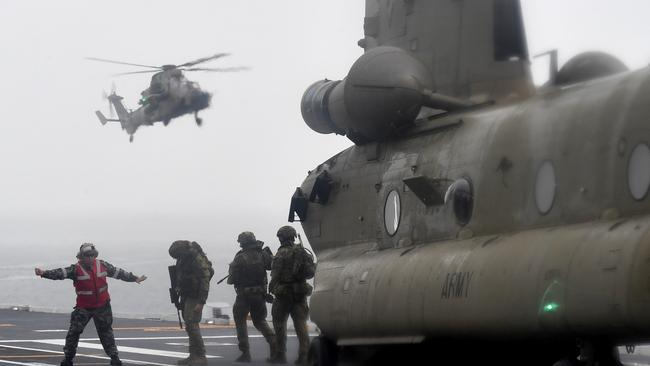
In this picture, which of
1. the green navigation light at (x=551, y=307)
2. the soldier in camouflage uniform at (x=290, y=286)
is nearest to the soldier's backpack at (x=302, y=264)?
the soldier in camouflage uniform at (x=290, y=286)

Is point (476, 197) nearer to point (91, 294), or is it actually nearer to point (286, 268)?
point (286, 268)

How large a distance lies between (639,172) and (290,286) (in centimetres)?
868

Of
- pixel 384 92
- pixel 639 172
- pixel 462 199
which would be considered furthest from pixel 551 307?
pixel 384 92

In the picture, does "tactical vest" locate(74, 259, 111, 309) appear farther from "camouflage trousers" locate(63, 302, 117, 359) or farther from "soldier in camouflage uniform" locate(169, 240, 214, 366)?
"soldier in camouflage uniform" locate(169, 240, 214, 366)

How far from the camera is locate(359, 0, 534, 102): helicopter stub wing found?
12.6m

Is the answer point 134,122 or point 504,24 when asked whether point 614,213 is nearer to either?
point 504,24

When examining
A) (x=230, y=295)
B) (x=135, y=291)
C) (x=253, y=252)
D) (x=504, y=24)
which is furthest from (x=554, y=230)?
(x=135, y=291)

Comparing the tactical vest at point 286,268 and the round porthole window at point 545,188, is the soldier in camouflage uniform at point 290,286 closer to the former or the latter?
the tactical vest at point 286,268

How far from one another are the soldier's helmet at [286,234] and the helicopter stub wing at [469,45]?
430cm

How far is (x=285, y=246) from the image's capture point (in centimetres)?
1716

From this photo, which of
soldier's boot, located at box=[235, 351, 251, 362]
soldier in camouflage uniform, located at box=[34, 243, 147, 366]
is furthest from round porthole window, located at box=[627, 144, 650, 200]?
soldier's boot, located at box=[235, 351, 251, 362]

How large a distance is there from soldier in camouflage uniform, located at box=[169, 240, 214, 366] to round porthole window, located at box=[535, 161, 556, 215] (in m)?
8.27

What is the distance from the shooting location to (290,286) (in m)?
17.0

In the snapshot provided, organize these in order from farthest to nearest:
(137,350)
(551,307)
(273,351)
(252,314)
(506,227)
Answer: (137,350) < (252,314) < (273,351) < (506,227) < (551,307)
